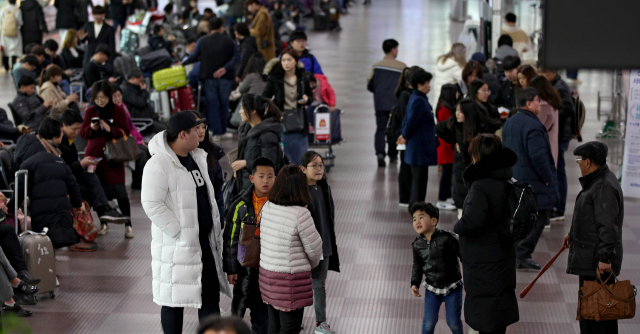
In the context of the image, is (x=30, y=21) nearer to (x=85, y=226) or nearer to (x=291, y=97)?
(x=291, y=97)

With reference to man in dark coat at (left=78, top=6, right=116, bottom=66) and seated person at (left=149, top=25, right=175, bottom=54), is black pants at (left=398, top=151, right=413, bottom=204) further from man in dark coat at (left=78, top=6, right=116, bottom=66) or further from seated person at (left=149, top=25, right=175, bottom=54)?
seated person at (left=149, top=25, right=175, bottom=54)

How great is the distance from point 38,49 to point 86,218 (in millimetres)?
5988

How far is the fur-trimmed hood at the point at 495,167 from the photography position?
4.89m

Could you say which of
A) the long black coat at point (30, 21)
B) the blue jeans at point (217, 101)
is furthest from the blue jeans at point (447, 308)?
the long black coat at point (30, 21)

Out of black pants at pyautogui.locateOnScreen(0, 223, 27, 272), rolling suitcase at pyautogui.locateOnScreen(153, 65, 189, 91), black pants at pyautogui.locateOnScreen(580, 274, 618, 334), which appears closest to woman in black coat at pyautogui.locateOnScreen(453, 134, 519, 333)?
black pants at pyautogui.locateOnScreen(580, 274, 618, 334)

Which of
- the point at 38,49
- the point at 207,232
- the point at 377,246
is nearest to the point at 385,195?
the point at 377,246

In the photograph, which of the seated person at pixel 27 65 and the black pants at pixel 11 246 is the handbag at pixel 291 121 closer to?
the black pants at pixel 11 246

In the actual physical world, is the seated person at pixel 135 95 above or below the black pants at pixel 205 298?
above

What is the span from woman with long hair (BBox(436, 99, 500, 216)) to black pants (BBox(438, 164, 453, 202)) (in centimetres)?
103

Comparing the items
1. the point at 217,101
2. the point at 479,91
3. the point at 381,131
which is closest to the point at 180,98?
the point at 217,101

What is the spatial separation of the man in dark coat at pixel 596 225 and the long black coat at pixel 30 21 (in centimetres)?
1507

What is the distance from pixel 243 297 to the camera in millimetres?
5387

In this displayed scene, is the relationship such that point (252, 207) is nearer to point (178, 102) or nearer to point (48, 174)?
point (48, 174)

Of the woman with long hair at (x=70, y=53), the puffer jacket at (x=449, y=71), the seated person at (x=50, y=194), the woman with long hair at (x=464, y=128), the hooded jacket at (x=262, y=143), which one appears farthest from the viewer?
the woman with long hair at (x=70, y=53)
